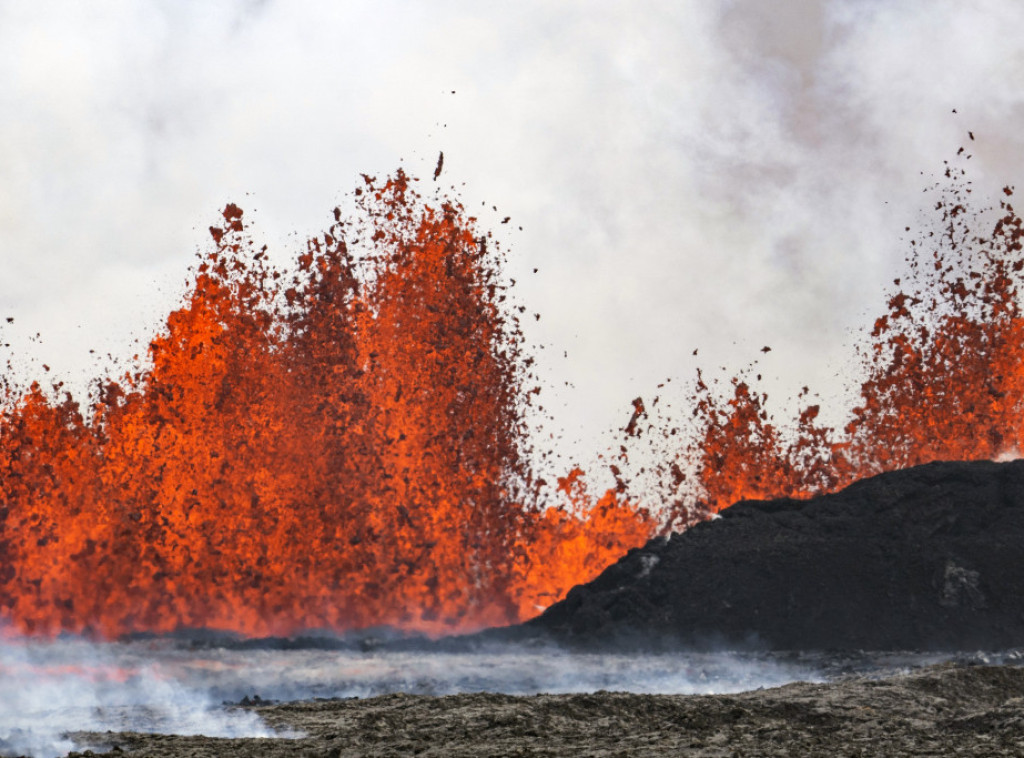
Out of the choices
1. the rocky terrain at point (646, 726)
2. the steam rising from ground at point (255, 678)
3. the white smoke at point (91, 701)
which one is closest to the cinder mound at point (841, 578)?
the steam rising from ground at point (255, 678)

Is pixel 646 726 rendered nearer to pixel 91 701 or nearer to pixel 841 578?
pixel 91 701

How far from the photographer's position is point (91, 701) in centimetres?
1340

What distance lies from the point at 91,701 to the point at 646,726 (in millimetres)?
7229

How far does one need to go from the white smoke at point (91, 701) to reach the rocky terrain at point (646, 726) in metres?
0.51

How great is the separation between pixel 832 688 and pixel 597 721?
11.2 feet

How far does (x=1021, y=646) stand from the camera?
18109mm

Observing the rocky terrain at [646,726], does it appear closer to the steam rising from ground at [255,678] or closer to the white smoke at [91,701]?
the white smoke at [91,701]

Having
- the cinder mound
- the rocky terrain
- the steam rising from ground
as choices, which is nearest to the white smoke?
the steam rising from ground

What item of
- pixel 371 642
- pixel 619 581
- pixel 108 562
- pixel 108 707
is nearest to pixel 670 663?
pixel 619 581

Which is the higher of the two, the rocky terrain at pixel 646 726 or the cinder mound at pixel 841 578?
the cinder mound at pixel 841 578

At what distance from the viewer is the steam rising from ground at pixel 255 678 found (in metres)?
11.9

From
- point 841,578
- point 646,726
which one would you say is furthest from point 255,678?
point 841,578

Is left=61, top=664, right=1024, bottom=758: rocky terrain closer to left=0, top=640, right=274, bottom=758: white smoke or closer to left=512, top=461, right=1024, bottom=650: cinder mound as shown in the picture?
left=0, top=640, right=274, bottom=758: white smoke

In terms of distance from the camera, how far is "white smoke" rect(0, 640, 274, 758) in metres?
10.6
